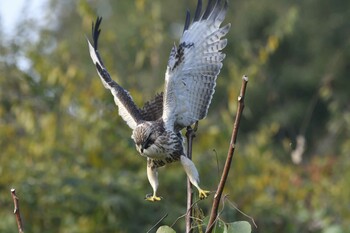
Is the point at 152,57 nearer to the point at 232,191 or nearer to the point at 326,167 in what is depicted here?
the point at 232,191

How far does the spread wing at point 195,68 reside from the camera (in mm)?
3801

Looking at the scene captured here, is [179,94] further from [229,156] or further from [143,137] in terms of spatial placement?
[229,156]

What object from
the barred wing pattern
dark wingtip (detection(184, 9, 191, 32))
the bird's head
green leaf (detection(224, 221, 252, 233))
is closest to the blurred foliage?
the barred wing pattern

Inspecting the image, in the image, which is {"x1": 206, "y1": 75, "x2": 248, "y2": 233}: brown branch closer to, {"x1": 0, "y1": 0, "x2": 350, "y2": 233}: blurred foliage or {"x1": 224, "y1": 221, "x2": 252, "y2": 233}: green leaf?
{"x1": 224, "y1": 221, "x2": 252, "y2": 233}: green leaf

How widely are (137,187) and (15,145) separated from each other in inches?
54.4

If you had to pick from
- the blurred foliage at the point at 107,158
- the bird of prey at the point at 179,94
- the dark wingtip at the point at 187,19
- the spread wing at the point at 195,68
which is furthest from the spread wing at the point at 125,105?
the blurred foliage at the point at 107,158

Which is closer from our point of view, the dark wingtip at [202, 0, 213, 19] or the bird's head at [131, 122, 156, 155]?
the bird's head at [131, 122, 156, 155]

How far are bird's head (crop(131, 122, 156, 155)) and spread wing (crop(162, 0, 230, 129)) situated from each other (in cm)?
13

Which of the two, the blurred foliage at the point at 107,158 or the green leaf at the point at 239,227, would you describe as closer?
the green leaf at the point at 239,227

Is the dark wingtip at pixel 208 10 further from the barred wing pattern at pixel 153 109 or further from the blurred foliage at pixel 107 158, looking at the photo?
the blurred foliage at pixel 107 158

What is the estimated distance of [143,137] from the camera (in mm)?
3611

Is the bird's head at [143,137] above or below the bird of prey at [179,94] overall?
below

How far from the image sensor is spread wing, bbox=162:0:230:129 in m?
3.80

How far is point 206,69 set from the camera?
3.95 m
